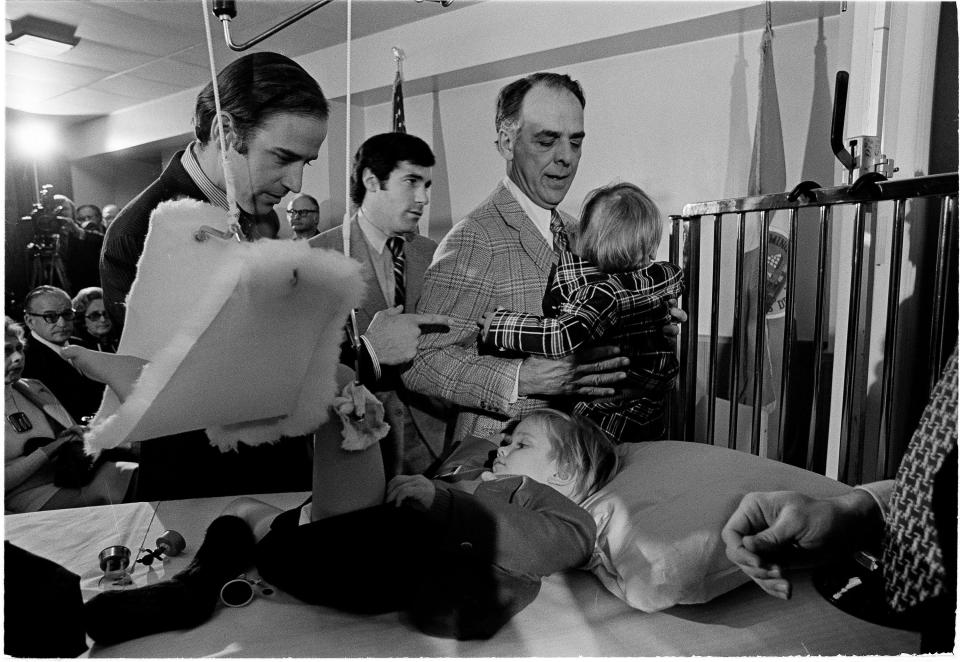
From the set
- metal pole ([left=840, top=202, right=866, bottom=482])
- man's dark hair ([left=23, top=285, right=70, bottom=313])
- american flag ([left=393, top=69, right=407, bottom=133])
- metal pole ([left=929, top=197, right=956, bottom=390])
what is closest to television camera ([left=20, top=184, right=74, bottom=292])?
man's dark hair ([left=23, top=285, right=70, bottom=313])

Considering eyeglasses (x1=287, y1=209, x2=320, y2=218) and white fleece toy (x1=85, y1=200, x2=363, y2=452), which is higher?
eyeglasses (x1=287, y1=209, x2=320, y2=218)

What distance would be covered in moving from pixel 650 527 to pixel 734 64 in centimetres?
96

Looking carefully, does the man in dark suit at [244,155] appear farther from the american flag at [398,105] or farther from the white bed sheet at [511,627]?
the white bed sheet at [511,627]

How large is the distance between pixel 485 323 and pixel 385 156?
0.39 metres

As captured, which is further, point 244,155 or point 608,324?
point 608,324

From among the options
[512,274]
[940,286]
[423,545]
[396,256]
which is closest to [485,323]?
[512,274]

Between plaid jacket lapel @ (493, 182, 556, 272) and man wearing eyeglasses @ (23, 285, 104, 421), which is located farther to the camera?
plaid jacket lapel @ (493, 182, 556, 272)

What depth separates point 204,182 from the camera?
124cm

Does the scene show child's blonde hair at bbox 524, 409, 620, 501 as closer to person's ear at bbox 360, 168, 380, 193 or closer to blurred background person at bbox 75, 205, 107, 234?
person's ear at bbox 360, 168, 380, 193

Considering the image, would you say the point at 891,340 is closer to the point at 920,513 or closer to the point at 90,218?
the point at 920,513

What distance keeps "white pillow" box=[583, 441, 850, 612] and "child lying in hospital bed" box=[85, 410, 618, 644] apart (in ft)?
0.17

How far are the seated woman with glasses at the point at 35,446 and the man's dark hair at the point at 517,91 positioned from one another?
0.98 meters

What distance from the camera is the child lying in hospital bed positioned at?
1.19 metres

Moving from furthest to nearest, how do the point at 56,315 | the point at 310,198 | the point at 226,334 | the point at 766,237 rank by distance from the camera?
the point at 766,237 < the point at 310,198 < the point at 56,315 < the point at 226,334
